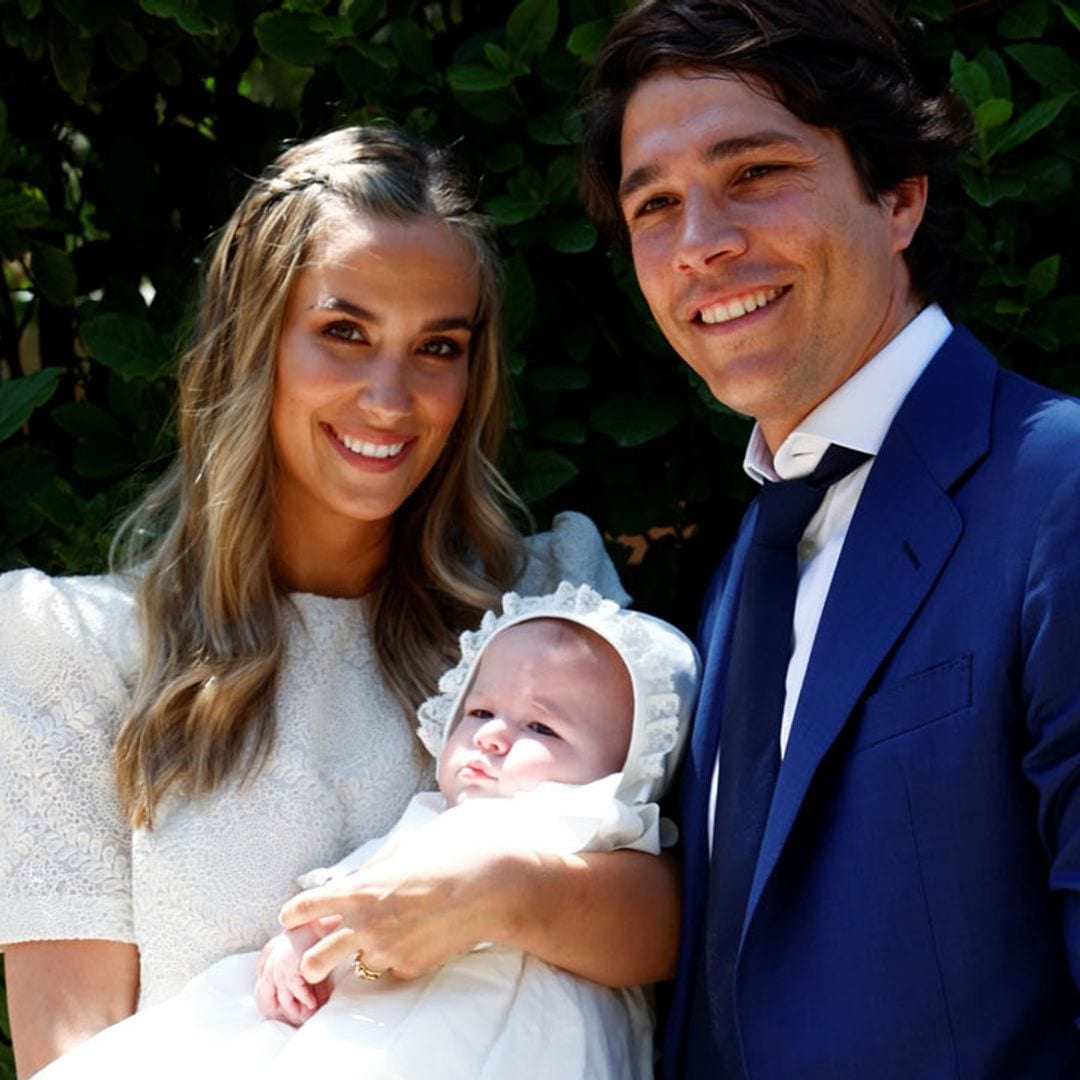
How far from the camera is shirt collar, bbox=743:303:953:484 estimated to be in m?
2.44

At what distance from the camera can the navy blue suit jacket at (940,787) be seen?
209cm

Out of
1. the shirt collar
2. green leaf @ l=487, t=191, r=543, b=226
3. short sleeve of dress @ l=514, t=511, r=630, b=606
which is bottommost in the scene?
short sleeve of dress @ l=514, t=511, r=630, b=606

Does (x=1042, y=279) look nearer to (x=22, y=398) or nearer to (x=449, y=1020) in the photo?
(x=449, y=1020)

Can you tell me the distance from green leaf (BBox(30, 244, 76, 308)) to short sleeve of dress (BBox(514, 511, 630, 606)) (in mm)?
1019

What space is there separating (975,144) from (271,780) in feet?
4.99

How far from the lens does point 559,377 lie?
3217 millimetres

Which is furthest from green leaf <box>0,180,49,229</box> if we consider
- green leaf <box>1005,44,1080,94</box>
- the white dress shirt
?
green leaf <box>1005,44,1080,94</box>

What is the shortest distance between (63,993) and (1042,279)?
1.92 meters

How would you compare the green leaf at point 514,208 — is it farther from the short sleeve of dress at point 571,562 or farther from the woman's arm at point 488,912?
the woman's arm at point 488,912

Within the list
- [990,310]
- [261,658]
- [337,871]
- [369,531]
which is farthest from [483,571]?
[990,310]

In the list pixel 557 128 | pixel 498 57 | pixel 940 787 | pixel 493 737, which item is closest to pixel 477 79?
pixel 498 57

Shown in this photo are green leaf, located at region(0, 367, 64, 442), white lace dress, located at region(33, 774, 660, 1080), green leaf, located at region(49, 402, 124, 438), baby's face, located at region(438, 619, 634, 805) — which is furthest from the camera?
green leaf, located at region(49, 402, 124, 438)

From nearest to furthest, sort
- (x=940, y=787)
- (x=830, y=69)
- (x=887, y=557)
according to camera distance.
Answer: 1. (x=940, y=787)
2. (x=887, y=557)
3. (x=830, y=69)

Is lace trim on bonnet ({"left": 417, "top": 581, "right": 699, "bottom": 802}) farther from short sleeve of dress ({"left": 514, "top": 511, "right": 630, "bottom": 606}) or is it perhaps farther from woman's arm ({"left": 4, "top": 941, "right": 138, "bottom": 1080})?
woman's arm ({"left": 4, "top": 941, "right": 138, "bottom": 1080})
